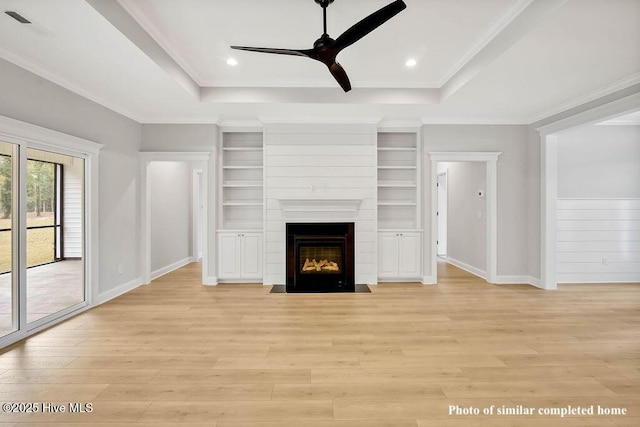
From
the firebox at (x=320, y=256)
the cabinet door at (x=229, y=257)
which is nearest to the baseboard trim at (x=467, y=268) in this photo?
the firebox at (x=320, y=256)

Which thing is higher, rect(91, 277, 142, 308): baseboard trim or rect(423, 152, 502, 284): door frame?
rect(423, 152, 502, 284): door frame

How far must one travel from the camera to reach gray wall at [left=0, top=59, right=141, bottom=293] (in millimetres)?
2878

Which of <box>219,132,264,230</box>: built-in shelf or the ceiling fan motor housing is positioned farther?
<box>219,132,264,230</box>: built-in shelf

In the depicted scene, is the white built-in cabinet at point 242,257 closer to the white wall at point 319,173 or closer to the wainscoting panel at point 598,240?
the white wall at point 319,173

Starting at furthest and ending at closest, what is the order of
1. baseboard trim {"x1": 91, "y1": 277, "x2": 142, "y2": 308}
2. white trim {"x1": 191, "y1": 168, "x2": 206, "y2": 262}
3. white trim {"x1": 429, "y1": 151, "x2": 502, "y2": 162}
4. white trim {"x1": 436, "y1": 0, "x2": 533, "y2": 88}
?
white trim {"x1": 191, "y1": 168, "x2": 206, "y2": 262}
white trim {"x1": 429, "y1": 151, "x2": 502, "y2": 162}
baseboard trim {"x1": 91, "y1": 277, "x2": 142, "y2": 308}
white trim {"x1": 436, "y1": 0, "x2": 533, "y2": 88}

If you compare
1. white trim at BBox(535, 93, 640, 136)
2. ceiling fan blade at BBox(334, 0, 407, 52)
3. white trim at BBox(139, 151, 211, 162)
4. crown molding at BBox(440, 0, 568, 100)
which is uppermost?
crown molding at BBox(440, 0, 568, 100)

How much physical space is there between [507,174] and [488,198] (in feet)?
1.58

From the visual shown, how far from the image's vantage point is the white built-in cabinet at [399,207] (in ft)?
16.3

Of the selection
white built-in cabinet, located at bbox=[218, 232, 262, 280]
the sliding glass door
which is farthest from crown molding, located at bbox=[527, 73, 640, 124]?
the sliding glass door

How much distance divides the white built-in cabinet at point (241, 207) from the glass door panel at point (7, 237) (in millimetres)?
2430

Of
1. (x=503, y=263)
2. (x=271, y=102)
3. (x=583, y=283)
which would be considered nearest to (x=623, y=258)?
(x=583, y=283)

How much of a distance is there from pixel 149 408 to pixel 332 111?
3882 millimetres

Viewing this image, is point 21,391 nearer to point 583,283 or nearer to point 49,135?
point 49,135

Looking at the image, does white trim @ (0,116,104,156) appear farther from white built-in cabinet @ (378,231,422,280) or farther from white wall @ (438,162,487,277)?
white wall @ (438,162,487,277)
